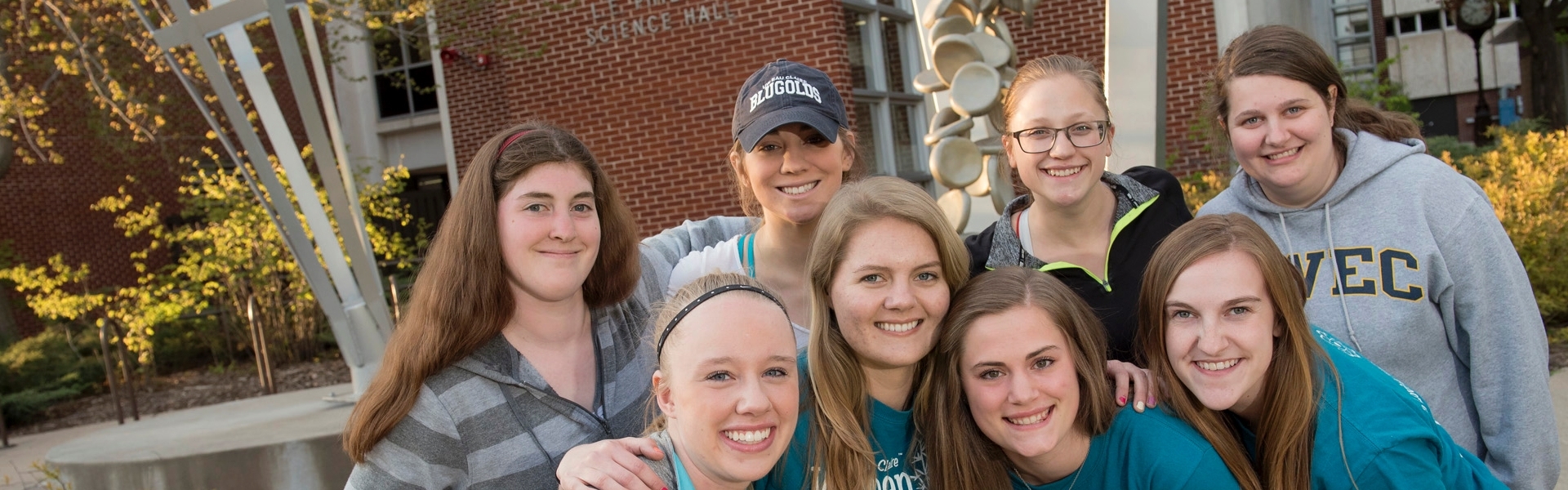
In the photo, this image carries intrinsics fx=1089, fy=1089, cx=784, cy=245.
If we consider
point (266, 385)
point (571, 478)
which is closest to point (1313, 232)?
point (571, 478)

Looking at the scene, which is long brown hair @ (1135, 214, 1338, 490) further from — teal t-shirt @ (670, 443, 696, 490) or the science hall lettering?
the science hall lettering

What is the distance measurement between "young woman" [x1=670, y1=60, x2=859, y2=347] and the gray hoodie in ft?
4.15

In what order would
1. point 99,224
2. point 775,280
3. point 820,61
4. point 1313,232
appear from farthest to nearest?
point 99,224
point 820,61
point 775,280
point 1313,232

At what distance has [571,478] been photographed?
7.00 feet

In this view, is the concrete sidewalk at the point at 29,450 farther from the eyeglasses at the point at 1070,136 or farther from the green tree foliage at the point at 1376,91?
the green tree foliage at the point at 1376,91

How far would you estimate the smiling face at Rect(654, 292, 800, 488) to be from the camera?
216cm

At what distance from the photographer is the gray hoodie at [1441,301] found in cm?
248

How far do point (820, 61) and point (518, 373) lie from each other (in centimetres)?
969

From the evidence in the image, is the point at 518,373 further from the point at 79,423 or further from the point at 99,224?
the point at 99,224

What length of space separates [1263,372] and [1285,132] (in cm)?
62

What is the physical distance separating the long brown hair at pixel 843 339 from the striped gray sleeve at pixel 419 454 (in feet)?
2.53

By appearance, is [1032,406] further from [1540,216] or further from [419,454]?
[1540,216]

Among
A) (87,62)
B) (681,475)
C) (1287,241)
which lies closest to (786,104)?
(681,475)

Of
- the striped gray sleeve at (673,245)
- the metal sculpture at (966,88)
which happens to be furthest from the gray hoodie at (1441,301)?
the metal sculpture at (966,88)
